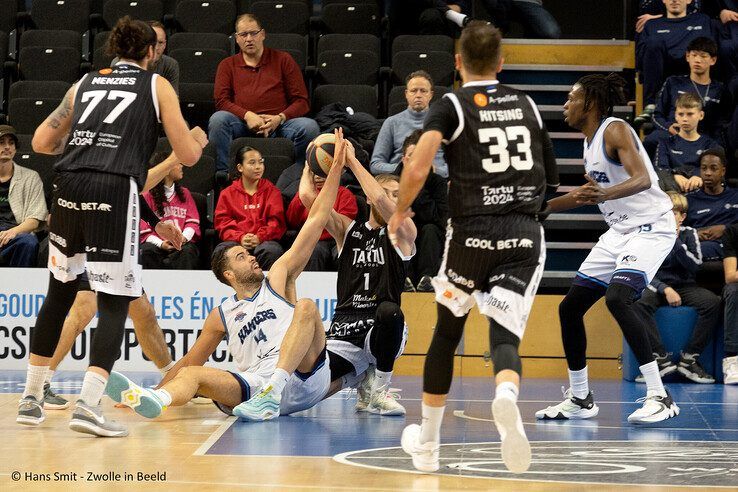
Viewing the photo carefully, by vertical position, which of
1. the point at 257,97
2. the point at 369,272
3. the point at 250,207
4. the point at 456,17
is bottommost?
the point at 369,272

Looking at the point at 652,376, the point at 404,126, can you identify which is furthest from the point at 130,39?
the point at 404,126

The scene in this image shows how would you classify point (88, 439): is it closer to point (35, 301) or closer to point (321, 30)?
point (35, 301)

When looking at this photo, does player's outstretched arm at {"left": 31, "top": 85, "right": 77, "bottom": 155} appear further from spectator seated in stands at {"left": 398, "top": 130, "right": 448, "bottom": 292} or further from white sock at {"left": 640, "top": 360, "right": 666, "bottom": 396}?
spectator seated in stands at {"left": 398, "top": 130, "right": 448, "bottom": 292}

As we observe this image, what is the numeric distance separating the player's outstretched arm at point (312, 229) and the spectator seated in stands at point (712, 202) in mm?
4398

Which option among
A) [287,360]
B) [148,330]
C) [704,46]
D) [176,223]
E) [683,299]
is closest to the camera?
[287,360]

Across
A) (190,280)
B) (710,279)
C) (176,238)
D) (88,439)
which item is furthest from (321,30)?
(88,439)

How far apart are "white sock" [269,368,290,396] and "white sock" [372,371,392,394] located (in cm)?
70

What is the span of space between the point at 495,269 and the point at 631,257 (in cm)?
207

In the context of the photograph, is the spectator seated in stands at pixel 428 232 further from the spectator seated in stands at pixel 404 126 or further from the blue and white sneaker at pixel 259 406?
the blue and white sneaker at pixel 259 406

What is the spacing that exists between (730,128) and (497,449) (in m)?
6.28

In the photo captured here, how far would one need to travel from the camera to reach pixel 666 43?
1125 cm

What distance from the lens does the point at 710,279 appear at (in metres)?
9.68

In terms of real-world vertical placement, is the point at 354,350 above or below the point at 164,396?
above

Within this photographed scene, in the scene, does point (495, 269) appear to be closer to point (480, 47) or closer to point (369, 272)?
point (480, 47)
